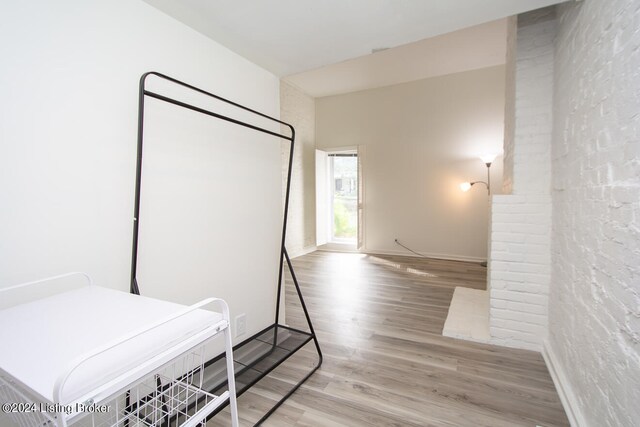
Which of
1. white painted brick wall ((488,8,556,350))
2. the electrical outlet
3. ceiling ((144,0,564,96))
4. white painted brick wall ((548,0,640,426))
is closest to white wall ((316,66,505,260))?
white painted brick wall ((488,8,556,350))

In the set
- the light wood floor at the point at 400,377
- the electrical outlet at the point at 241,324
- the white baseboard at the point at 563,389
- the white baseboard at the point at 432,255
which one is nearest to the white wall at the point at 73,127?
the electrical outlet at the point at 241,324

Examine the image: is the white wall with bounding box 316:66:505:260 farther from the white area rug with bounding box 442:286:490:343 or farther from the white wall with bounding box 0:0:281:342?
the white wall with bounding box 0:0:281:342

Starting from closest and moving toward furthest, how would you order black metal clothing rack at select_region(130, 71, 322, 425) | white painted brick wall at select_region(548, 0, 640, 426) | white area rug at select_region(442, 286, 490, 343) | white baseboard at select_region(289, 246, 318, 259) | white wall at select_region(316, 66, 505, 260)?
white painted brick wall at select_region(548, 0, 640, 426)
black metal clothing rack at select_region(130, 71, 322, 425)
white area rug at select_region(442, 286, 490, 343)
white wall at select_region(316, 66, 505, 260)
white baseboard at select_region(289, 246, 318, 259)

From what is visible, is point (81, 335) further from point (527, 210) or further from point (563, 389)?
point (527, 210)

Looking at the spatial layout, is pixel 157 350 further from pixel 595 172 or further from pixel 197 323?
pixel 595 172

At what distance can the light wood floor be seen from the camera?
1512mm

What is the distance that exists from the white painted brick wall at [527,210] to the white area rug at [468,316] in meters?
0.15

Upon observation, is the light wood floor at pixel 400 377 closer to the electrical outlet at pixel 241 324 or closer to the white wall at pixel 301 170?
the electrical outlet at pixel 241 324

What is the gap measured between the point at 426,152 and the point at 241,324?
4194mm

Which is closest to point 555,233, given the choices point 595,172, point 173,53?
point 595,172

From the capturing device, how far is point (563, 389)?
1.60 m

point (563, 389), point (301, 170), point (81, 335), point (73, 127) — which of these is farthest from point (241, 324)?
point (301, 170)

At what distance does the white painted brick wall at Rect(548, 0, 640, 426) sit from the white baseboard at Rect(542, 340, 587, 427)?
3 centimetres

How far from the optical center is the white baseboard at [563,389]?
1.41m
